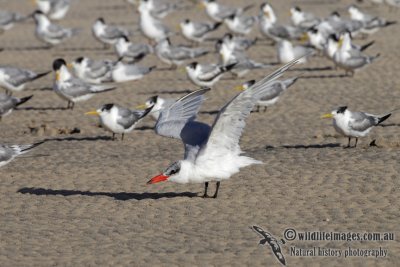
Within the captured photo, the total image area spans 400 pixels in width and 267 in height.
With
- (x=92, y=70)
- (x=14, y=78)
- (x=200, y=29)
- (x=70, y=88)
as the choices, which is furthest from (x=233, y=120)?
(x=200, y=29)

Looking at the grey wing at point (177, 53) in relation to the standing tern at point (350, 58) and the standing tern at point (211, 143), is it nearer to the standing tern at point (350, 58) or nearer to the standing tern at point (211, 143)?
the standing tern at point (350, 58)

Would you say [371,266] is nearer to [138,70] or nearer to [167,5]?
[138,70]

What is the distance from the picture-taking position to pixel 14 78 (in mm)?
17078

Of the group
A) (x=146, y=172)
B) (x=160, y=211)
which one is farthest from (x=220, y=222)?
(x=146, y=172)

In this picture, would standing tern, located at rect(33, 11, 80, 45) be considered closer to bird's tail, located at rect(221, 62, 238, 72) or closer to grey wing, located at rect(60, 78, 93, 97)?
bird's tail, located at rect(221, 62, 238, 72)

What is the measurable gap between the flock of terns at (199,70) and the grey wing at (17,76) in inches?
0.7

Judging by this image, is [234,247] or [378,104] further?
[378,104]

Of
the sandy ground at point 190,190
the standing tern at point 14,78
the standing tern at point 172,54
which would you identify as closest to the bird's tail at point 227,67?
the sandy ground at point 190,190

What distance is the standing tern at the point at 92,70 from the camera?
18.5 m

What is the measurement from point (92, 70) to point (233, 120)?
9631 millimetres

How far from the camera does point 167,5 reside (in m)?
27.8

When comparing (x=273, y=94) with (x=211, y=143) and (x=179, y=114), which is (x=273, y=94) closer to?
(x=179, y=114)

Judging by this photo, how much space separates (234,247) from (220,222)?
2.92 ft

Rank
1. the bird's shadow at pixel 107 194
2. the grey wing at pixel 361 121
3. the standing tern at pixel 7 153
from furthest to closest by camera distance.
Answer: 1. the grey wing at pixel 361 121
2. the standing tern at pixel 7 153
3. the bird's shadow at pixel 107 194
